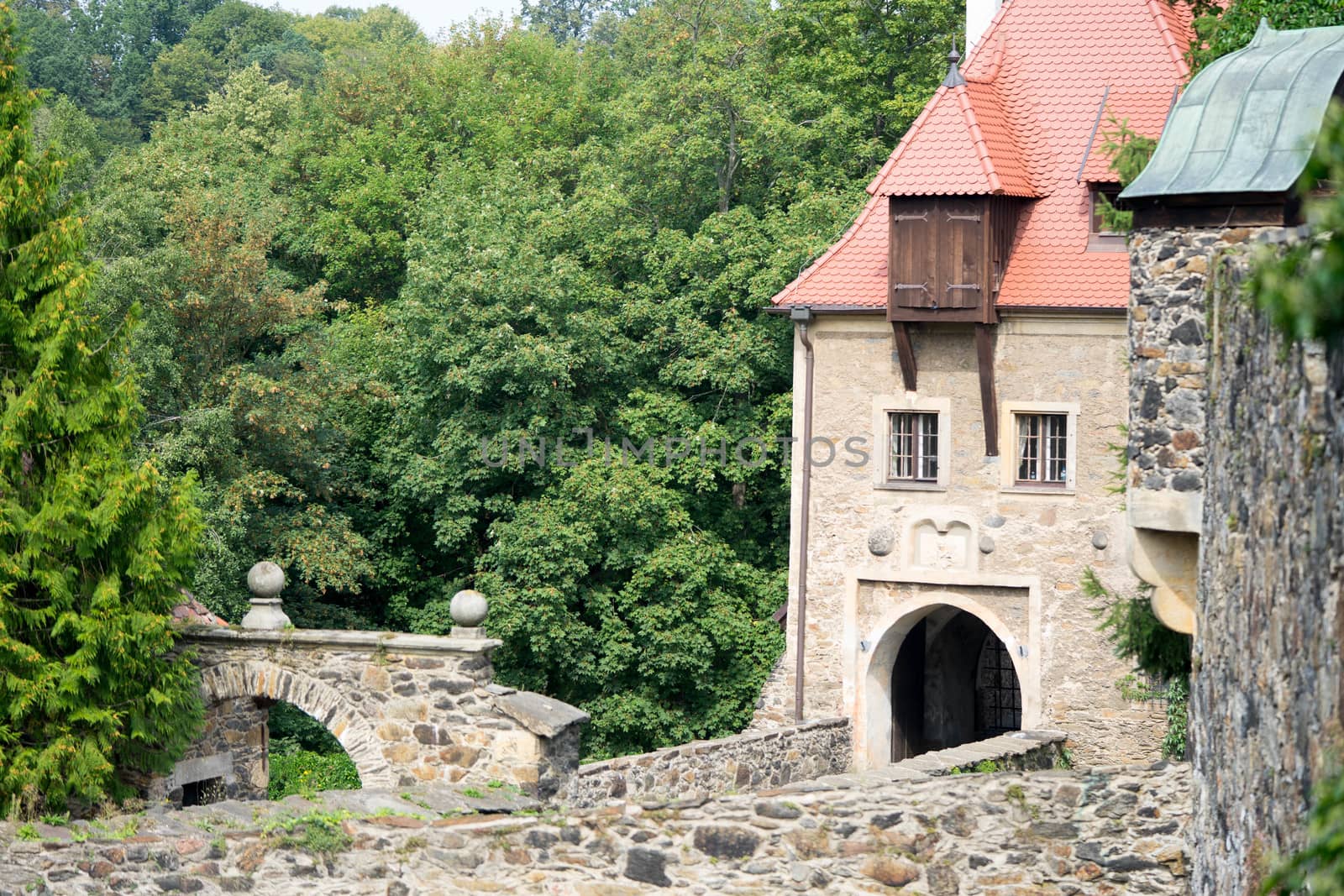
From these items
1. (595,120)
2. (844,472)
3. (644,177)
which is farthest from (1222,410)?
(595,120)

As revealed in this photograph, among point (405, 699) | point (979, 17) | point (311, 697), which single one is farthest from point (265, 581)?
point (979, 17)

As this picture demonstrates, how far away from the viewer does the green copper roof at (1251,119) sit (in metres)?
7.57

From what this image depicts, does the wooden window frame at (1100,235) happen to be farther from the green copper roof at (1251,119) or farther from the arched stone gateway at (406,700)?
the green copper roof at (1251,119)

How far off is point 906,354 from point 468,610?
784 centimetres

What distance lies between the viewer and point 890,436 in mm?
19688

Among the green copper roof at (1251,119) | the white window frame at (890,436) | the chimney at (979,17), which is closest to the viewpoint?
the green copper roof at (1251,119)

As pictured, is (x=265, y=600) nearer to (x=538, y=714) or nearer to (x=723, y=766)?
(x=538, y=714)

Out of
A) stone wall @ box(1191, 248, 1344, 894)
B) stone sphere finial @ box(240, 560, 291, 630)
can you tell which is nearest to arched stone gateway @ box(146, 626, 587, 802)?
stone sphere finial @ box(240, 560, 291, 630)

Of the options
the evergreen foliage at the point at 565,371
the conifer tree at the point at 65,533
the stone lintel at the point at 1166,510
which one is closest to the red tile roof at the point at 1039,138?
the evergreen foliage at the point at 565,371

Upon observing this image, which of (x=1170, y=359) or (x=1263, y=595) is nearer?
(x=1263, y=595)

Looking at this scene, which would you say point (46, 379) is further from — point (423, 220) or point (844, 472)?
point (423, 220)

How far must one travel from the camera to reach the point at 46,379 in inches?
507

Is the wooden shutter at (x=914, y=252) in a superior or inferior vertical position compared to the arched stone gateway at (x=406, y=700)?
superior

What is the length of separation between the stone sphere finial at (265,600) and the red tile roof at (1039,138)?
7829mm
